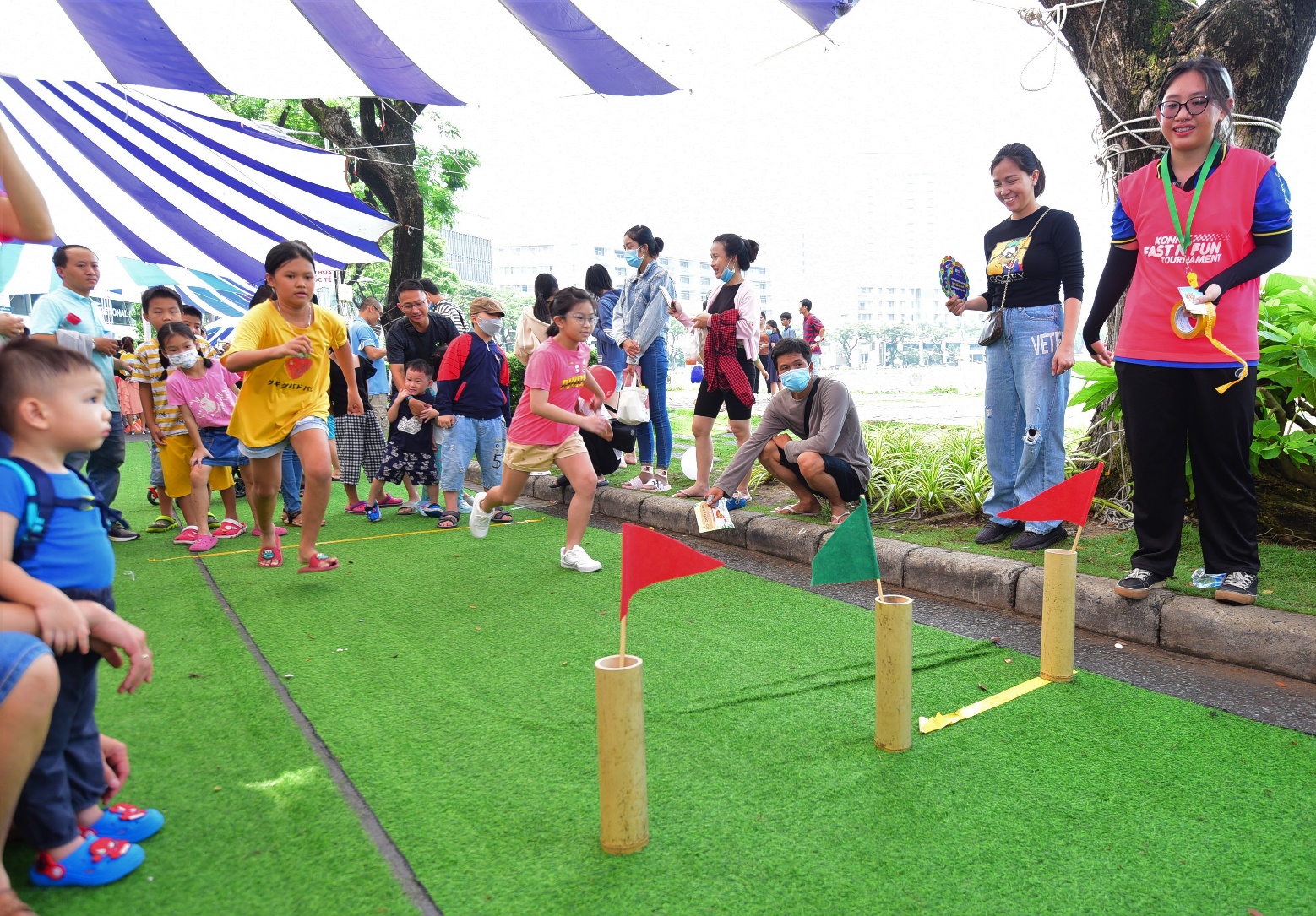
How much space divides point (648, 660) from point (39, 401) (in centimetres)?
218

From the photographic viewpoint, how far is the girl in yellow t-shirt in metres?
4.14

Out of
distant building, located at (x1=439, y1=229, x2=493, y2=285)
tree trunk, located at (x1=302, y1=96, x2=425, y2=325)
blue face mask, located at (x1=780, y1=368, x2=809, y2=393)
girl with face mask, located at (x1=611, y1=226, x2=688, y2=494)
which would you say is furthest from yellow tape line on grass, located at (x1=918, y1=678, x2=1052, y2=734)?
distant building, located at (x1=439, y1=229, x2=493, y2=285)

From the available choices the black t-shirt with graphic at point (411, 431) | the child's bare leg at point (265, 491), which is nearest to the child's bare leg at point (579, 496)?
the child's bare leg at point (265, 491)

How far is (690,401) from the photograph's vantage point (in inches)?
788

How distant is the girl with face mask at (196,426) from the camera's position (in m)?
5.62

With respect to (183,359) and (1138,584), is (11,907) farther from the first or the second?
(183,359)

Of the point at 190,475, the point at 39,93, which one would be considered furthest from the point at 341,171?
the point at 190,475

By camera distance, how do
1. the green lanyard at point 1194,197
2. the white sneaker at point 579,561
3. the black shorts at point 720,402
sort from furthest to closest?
1. the black shorts at point 720,402
2. the white sneaker at point 579,561
3. the green lanyard at point 1194,197

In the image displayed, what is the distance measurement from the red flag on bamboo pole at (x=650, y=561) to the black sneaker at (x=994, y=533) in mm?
2992

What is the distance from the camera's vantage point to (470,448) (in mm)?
6277

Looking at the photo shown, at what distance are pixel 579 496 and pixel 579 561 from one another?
1.24ft

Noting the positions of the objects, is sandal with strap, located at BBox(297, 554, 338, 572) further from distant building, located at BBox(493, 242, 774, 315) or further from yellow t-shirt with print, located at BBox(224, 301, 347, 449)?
distant building, located at BBox(493, 242, 774, 315)

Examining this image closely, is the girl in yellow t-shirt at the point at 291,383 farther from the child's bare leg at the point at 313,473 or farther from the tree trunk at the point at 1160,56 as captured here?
the tree trunk at the point at 1160,56

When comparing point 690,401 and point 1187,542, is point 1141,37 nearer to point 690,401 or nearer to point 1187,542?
point 1187,542
